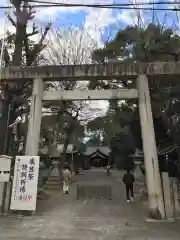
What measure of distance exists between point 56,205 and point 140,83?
5.75m

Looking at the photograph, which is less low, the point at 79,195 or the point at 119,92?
the point at 119,92

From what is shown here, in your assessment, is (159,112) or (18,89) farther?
(159,112)

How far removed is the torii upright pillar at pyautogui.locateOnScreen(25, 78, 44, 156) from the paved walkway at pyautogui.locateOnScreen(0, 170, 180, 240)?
Answer: 2246 millimetres

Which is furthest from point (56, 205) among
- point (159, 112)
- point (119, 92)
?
point (159, 112)

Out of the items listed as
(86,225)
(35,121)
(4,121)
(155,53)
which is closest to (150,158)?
(86,225)

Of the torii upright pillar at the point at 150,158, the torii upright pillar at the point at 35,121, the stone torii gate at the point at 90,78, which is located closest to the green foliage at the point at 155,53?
the stone torii gate at the point at 90,78

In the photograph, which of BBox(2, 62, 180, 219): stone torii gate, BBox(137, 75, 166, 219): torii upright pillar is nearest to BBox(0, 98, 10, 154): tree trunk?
BBox(2, 62, 180, 219): stone torii gate

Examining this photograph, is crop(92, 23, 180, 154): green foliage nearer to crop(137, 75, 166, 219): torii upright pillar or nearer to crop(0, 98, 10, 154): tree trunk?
crop(137, 75, 166, 219): torii upright pillar

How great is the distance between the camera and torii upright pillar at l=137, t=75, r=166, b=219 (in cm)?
905

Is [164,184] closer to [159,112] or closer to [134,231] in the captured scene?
[134,231]

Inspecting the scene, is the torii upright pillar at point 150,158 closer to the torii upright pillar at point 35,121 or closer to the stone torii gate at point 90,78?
the stone torii gate at point 90,78

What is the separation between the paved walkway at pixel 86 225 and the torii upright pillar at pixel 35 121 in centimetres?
225

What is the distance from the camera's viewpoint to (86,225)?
795 cm

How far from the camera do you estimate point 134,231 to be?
738 centimetres
